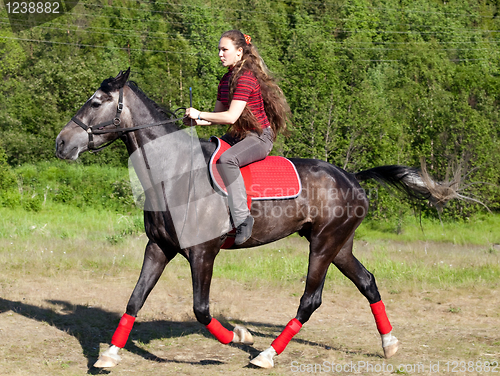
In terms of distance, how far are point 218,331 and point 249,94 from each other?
2.42m

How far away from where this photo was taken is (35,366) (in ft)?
17.0

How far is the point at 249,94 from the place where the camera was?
5.03 meters

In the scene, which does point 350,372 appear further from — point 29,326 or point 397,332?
point 29,326

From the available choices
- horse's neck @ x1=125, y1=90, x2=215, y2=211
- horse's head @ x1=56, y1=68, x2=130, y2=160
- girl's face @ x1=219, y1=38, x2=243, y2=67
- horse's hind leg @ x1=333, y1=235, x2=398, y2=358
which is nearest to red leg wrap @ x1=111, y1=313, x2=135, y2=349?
horse's neck @ x1=125, y1=90, x2=215, y2=211

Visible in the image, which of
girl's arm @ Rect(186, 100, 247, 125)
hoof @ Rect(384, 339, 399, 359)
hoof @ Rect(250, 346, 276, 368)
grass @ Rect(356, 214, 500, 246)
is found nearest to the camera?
girl's arm @ Rect(186, 100, 247, 125)

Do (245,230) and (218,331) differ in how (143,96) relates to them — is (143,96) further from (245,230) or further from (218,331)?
(218,331)

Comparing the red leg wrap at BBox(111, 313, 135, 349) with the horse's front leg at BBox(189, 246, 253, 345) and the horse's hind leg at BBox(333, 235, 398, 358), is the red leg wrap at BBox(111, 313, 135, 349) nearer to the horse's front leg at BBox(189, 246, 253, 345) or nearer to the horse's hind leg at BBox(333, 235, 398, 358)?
the horse's front leg at BBox(189, 246, 253, 345)

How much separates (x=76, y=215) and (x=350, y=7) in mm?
47206

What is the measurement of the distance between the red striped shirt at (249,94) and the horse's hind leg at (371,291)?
191cm

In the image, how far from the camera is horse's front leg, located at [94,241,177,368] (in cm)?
489

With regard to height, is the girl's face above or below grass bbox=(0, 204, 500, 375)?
above

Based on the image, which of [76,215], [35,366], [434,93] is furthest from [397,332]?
[434,93]

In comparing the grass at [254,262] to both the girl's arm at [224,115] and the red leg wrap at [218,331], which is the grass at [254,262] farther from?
the girl's arm at [224,115]

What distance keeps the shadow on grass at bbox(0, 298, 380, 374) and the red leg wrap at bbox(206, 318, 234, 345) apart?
0.43 metres
